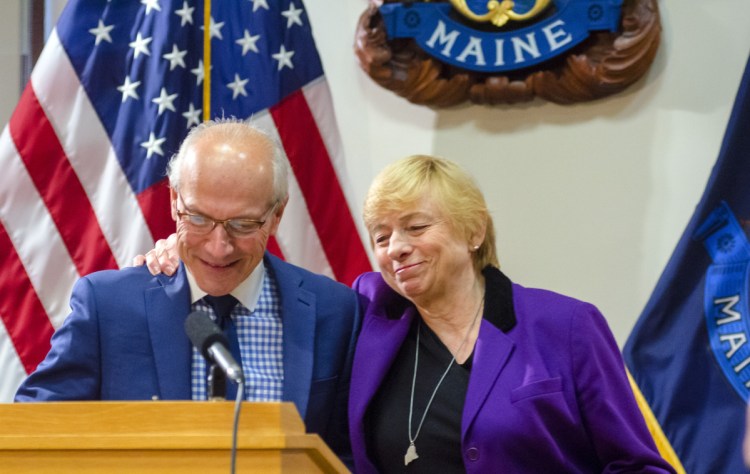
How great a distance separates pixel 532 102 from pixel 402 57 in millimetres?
502

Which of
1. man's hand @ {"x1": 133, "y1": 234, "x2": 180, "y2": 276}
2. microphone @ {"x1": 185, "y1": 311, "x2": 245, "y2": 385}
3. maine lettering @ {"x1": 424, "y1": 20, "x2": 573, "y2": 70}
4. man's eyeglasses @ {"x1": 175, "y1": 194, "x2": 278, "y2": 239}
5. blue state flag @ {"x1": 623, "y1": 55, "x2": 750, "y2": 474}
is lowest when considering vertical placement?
blue state flag @ {"x1": 623, "y1": 55, "x2": 750, "y2": 474}

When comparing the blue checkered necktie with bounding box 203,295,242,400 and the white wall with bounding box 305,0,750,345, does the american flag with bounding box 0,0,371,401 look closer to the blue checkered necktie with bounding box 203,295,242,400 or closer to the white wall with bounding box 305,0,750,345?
the white wall with bounding box 305,0,750,345

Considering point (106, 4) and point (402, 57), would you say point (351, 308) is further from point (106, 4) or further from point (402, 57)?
point (106, 4)

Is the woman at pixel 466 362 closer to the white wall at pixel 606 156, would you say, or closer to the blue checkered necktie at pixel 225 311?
the blue checkered necktie at pixel 225 311

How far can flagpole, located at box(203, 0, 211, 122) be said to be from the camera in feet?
12.7

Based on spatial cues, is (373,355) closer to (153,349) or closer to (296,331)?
(296,331)

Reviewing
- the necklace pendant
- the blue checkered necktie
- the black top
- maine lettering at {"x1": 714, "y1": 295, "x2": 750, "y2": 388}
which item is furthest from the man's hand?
maine lettering at {"x1": 714, "y1": 295, "x2": 750, "y2": 388}

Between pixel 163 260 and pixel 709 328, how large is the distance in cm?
192

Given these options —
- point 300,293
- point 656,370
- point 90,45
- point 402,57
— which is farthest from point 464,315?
point 90,45

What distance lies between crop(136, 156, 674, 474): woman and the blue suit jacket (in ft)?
0.26

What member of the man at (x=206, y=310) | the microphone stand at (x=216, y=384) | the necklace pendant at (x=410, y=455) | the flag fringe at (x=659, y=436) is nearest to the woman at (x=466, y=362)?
the necklace pendant at (x=410, y=455)

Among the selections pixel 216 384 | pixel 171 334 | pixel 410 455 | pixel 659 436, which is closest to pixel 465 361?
pixel 410 455

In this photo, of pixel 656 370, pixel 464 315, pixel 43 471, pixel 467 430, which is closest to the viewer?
pixel 43 471

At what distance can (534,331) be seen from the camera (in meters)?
2.65
